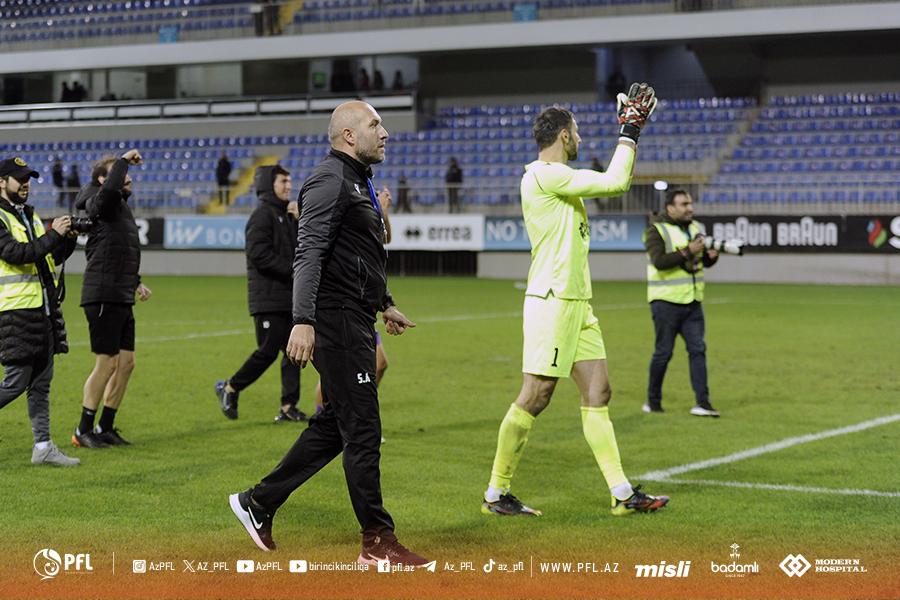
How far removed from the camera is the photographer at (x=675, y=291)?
37.4ft

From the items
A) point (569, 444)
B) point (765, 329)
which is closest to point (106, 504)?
point (569, 444)

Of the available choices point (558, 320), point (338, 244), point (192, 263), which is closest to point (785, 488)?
point (558, 320)

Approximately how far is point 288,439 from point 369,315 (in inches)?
159

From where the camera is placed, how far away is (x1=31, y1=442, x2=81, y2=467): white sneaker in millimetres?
8523

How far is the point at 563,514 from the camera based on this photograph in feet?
23.5

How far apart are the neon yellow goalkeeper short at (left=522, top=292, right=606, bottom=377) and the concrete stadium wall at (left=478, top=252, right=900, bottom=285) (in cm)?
2588

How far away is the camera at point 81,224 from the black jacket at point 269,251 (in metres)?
2.30

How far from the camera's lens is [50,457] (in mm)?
8523

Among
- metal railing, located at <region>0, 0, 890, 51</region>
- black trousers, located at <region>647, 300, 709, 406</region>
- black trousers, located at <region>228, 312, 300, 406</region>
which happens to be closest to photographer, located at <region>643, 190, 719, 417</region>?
black trousers, located at <region>647, 300, 709, 406</region>

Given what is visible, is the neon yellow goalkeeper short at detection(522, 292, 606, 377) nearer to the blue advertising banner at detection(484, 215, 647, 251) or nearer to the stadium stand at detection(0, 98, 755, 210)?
the blue advertising banner at detection(484, 215, 647, 251)

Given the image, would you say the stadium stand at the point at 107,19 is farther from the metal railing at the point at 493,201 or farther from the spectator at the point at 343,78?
the metal railing at the point at 493,201

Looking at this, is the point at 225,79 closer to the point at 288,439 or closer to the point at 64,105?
the point at 64,105

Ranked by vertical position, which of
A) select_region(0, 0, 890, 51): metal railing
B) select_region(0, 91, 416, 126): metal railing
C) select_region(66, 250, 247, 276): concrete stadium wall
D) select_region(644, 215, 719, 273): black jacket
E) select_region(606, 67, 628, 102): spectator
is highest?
select_region(0, 0, 890, 51): metal railing

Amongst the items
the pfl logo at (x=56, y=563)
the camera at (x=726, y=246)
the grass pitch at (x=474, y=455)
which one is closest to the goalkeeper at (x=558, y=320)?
the grass pitch at (x=474, y=455)
